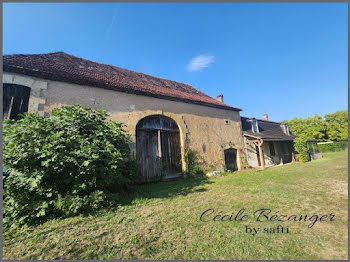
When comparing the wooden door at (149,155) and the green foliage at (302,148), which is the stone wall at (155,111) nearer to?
the wooden door at (149,155)

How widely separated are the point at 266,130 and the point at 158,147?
41.1ft

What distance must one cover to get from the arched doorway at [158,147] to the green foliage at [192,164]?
436 mm

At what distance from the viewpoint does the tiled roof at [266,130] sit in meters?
12.7

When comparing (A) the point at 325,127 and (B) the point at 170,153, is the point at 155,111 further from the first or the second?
(A) the point at 325,127

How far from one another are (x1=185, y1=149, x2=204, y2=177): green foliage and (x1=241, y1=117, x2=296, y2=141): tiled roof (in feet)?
19.7

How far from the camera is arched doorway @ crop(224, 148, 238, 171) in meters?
10.2

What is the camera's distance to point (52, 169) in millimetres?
3371

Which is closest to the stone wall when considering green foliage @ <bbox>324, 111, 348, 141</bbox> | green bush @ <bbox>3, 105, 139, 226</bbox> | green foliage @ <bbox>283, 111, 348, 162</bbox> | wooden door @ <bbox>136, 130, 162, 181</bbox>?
wooden door @ <bbox>136, 130, 162, 181</bbox>

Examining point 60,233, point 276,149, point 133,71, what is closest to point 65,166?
point 60,233

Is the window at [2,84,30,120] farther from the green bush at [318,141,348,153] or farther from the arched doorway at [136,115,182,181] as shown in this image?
the green bush at [318,141,348,153]

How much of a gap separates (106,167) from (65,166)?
87 cm

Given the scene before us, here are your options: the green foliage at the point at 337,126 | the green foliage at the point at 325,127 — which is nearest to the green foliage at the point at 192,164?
the green foliage at the point at 325,127

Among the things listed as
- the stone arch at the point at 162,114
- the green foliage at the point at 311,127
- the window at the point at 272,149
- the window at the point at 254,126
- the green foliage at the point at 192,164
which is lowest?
the green foliage at the point at 192,164

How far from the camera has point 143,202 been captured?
4.06 meters
